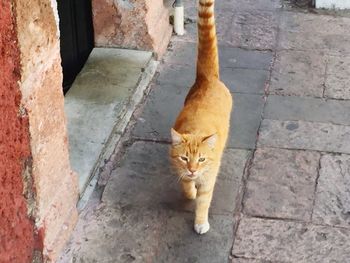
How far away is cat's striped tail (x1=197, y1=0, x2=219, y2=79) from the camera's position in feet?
14.5

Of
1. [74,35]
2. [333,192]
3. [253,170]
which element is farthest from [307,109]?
[74,35]

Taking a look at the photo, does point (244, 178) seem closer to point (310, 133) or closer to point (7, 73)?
point (310, 133)

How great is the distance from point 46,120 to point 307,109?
2119 mm

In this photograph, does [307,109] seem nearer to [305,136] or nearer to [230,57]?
[305,136]

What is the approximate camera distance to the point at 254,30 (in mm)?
6160

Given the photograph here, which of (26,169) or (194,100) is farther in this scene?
(194,100)

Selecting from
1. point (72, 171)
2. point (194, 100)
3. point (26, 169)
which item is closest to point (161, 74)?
point (194, 100)

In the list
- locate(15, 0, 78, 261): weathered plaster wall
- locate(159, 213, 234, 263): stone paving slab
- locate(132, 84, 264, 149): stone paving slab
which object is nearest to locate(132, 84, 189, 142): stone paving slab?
locate(132, 84, 264, 149): stone paving slab

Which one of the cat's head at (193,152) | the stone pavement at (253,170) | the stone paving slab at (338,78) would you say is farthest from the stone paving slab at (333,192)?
the stone paving slab at (338,78)

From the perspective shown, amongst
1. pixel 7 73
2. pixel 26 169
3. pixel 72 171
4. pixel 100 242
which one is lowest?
pixel 100 242

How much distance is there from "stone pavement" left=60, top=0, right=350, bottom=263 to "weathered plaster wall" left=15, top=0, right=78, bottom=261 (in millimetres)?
195

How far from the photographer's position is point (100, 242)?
3963 mm

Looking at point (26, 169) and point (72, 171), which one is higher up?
point (26, 169)

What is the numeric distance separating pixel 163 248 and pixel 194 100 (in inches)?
34.2
